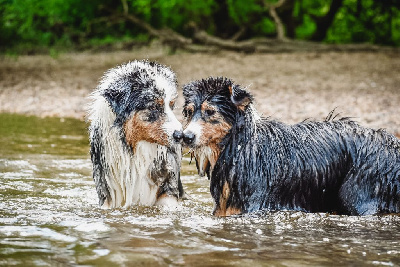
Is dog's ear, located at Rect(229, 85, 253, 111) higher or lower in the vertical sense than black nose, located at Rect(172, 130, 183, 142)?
higher

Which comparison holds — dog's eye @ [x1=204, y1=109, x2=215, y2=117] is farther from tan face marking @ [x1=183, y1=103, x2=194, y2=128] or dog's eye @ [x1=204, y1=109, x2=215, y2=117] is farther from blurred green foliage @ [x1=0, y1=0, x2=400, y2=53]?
blurred green foliage @ [x1=0, y1=0, x2=400, y2=53]

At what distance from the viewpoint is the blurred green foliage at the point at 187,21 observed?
24844 millimetres

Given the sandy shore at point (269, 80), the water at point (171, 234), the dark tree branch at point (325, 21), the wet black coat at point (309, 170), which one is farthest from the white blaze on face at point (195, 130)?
the dark tree branch at point (325, 21)

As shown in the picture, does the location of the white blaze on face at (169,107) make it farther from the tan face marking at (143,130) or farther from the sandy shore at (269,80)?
the sandy shore at (269,80)

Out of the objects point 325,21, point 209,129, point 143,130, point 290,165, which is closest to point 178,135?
point 209,129

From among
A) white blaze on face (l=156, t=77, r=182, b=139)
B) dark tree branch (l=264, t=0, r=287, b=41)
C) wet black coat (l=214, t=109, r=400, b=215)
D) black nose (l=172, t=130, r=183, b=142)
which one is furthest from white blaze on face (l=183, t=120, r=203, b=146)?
dark tree branch (l=264, t=0, r=287, b=41)

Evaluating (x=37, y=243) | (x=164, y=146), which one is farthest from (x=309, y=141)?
(x=37, y=243)

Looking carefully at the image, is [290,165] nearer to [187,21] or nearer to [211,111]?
[211,111]

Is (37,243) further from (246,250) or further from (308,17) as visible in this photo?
(308,17)

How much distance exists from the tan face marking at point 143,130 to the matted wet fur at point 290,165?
1.00ft

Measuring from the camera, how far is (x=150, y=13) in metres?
27.7

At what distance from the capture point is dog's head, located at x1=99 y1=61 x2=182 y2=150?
20.3 feet

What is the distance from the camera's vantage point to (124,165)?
21.1 feet

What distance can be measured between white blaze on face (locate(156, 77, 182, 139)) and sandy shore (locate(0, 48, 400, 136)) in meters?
5.35
